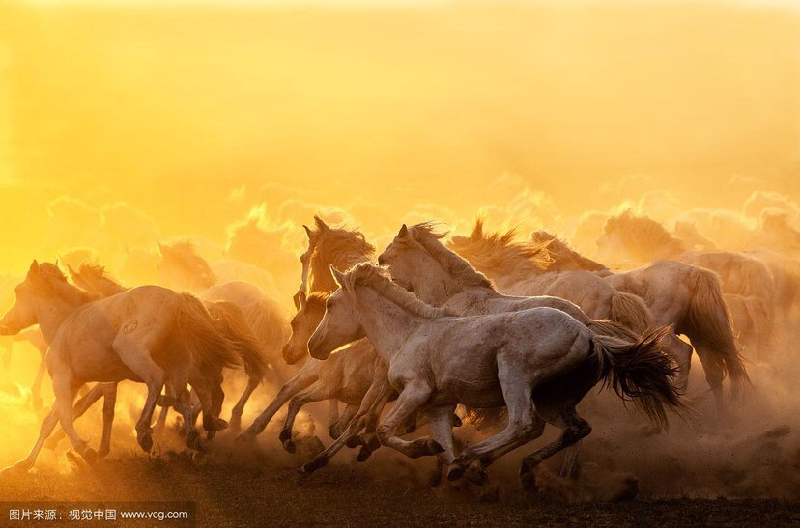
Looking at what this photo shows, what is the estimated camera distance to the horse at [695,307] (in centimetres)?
1505

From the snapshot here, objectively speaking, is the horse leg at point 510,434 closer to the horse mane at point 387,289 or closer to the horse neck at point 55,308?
the horse mane at point 387,289

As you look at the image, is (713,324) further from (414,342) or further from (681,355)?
(414,342)

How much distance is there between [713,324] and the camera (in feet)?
49.5

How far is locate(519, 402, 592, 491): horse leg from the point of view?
30.6 ft

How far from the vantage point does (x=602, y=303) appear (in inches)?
535

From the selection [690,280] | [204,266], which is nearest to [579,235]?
[204,266]

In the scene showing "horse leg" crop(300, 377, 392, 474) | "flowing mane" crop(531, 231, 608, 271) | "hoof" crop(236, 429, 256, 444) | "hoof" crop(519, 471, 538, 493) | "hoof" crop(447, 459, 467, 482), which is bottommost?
"hoof" crop(519, 471, 538, 493)

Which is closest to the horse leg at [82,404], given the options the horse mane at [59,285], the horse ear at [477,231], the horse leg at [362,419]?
the horse mane at [59,285]

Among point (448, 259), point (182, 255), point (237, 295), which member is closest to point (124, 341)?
point (448, 259)

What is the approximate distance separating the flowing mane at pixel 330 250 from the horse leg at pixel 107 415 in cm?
311

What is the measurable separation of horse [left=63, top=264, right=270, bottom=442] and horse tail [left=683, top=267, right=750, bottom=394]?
5.73m

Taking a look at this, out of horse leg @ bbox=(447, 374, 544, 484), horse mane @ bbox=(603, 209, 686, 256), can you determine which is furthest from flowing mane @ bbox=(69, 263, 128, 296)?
horse mane @ bbox=(603, 209, 686, 256)

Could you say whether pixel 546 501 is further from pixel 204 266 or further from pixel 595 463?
pixel 204 266

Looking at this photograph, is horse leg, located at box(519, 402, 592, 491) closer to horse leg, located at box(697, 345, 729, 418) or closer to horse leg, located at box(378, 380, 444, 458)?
horse leg, located at box(378, 380, 444, 458)
